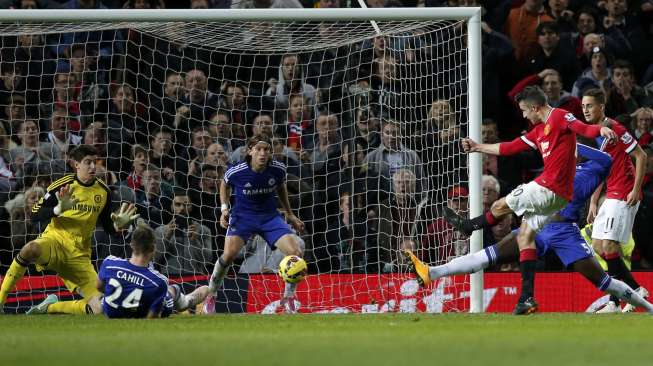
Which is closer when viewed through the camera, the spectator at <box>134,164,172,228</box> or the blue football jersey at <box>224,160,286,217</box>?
the blue football jersey at <box>224,160,286,217</box>

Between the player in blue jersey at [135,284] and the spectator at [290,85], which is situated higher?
the spectator at [290,85]

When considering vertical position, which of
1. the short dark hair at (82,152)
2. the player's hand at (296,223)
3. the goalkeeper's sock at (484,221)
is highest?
the short dark hair at (82,152)

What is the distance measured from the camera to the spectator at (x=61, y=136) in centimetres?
1483

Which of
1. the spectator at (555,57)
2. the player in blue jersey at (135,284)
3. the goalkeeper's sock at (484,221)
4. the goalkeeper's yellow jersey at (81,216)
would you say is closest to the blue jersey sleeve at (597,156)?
the goalkeeper's sock at (484,221)

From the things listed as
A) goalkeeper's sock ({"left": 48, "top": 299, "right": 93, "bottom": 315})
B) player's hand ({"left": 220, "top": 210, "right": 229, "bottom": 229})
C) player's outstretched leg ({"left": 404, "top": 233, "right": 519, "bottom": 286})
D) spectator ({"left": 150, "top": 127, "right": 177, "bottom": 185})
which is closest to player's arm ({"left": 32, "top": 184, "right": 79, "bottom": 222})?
goalkeeper's sock ({"left": 48, "top": 299, "right": 93, "bottom": 315})

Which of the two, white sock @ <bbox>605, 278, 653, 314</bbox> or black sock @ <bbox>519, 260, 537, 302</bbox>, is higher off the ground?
black sock @ <bbox>519, 260, 537, 302</bbox>

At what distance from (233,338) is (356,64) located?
733 centimetres

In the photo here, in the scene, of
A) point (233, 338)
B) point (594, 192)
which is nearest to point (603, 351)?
point (233, 338)

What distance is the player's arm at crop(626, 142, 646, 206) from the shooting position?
472 inches

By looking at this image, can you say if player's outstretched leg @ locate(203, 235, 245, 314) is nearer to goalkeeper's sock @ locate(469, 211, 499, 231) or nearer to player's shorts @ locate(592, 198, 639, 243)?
goalkeeper's sock @ locate(469, 211, 499, 231)

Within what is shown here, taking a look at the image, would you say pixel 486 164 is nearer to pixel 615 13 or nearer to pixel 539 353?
pixel 615 13

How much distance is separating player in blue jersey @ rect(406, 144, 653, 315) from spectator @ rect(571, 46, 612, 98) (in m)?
3.99

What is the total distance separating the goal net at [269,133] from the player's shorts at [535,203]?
2.50m

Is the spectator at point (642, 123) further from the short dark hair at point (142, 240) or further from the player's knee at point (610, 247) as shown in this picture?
the short dark hair at point (142, 240)
